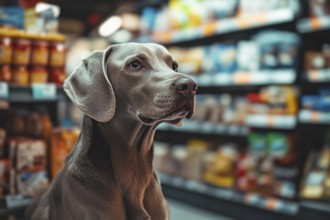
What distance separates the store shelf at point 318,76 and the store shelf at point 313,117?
23 cm

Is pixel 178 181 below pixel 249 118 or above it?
below

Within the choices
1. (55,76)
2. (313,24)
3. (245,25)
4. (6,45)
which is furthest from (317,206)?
(6,45)

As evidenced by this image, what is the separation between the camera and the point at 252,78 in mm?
3361

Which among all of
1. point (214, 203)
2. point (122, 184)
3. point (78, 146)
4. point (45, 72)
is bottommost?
point (214, 203)

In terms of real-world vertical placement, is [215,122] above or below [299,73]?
below

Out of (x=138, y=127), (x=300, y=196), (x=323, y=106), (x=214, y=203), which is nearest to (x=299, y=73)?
(x=323, y=106)

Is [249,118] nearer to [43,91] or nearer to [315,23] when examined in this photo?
[315,23]

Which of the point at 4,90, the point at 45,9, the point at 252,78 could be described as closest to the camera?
the point at 4,90

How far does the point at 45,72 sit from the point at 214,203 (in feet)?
7.20

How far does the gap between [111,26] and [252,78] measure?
8.78ft

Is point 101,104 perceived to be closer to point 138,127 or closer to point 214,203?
point 138,127

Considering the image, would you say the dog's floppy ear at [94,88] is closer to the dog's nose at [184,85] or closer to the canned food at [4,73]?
the dog's nose at [184,85]

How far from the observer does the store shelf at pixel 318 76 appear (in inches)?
114

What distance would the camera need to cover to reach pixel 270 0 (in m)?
3.22
